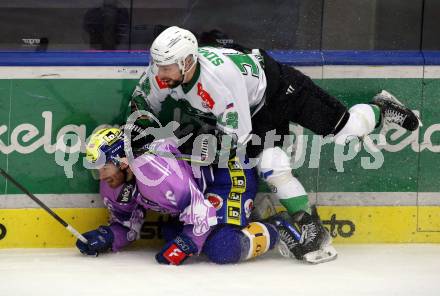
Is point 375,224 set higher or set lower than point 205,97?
lower

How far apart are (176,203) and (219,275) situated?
0.43 m

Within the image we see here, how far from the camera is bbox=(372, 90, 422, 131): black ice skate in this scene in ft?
18.4

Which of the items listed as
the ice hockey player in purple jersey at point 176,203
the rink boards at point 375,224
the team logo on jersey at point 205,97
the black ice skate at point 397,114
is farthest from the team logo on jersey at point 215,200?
the black ice skate at point 397,114

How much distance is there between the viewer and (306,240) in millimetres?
5355

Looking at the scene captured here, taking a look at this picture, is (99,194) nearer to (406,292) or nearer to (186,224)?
(186,224)

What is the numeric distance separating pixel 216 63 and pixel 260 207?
885 millimetres

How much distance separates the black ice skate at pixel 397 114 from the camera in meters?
5.60

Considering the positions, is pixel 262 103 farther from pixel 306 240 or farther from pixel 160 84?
pixel 306 240

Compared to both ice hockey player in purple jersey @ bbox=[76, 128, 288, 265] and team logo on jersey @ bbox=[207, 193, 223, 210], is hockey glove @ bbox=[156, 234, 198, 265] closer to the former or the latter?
ice hockey player in purple jersey @ bbox=[76, 128, 288, 265]

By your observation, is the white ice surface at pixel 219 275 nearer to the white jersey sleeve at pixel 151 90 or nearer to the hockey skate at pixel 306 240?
the hockey skate at pixel 306 240

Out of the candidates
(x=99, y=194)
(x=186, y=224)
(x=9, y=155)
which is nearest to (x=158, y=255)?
(x=186, y=224)

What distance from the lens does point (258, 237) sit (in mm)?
5320

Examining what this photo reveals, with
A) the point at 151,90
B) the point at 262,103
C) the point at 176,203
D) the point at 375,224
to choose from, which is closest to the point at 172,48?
the point at 151,90

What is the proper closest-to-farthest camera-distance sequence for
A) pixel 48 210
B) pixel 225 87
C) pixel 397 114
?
pixel 225 87 → pixel 48 210 → pixel 397 114
